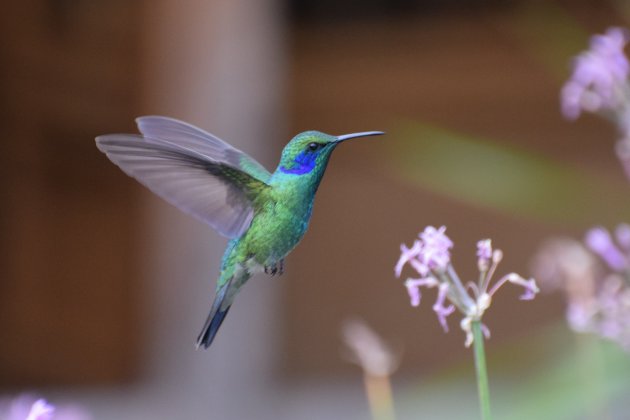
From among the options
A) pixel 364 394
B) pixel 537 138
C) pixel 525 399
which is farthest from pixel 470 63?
pixel 525 399

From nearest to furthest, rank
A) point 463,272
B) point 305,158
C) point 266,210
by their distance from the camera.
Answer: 1. point 305,158
2. point 266,210
3. point 463,272

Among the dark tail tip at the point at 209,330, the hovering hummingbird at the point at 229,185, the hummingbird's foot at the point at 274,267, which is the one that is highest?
the hovering hummingbird at the point at 229,185

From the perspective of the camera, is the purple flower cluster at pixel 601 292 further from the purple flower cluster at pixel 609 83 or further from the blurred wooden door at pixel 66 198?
the blurred wooden door at pixel 66 198

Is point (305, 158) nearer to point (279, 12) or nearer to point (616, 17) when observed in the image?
point (279, 12)

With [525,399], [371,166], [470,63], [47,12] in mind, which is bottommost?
[525,399]

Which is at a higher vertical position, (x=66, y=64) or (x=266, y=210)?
(x=66, y=64)

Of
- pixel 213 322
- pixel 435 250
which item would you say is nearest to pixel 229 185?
pixel 213 322

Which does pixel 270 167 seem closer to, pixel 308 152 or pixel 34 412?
pixel 308 152

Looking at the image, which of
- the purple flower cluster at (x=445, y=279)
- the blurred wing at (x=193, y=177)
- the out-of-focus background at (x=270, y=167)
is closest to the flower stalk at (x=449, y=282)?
the purple flower cluster at (x=445, y=279)
